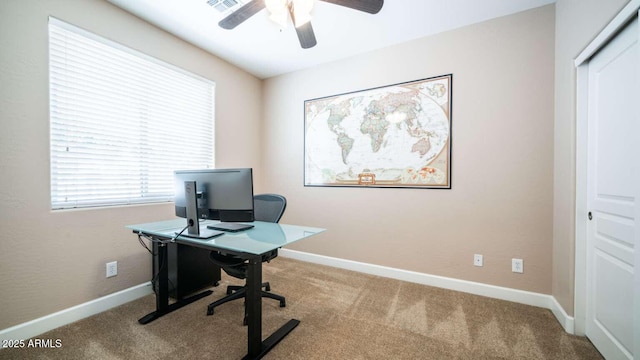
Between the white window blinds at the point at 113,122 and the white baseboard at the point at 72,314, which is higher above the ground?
the white window blinds at the point at 113,122

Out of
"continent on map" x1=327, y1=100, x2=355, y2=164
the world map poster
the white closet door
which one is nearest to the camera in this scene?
the white closet door

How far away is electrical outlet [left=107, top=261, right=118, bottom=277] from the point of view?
83.9 inches

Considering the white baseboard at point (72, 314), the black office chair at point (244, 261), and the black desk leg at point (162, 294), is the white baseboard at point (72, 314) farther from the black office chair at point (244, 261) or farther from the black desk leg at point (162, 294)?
the black office chair at point (244, 261)

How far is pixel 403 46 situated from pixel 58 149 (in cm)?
339

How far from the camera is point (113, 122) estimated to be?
7.15 feet

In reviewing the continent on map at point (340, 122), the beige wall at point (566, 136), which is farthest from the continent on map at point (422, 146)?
the beige wall at point (566, 136)

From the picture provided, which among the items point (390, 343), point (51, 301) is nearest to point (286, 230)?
point (390, 343)

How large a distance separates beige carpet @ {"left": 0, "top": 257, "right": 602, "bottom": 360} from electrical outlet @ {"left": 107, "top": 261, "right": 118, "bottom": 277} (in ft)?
1.02

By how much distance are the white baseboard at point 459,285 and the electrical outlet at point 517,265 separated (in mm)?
190

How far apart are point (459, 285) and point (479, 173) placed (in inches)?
45.8

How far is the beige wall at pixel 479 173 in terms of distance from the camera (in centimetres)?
215

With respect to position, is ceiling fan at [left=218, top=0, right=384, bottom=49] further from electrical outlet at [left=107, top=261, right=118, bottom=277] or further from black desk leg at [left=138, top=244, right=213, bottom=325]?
electrical outlet at [left=107, top=261, right=118, bottom=277]

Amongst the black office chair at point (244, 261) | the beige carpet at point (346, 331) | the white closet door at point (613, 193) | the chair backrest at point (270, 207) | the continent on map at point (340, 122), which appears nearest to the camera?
the white closet door at point (613, 193)

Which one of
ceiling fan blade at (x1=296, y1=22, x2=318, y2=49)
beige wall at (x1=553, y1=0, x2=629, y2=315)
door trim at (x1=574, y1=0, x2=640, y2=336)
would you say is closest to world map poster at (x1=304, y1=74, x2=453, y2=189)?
beige wall at (x1=553, y1=0, x2=629, y2=315)
